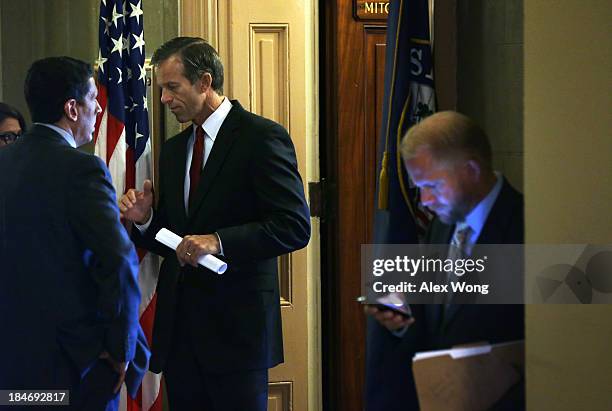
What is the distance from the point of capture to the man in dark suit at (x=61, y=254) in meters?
2.00

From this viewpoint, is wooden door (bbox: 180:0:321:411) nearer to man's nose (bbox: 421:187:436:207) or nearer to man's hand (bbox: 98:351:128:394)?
man's hand (bbox: 98:351:128:394)

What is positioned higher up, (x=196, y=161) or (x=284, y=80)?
(x=284, y=80)

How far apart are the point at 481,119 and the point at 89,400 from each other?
111 centimetres

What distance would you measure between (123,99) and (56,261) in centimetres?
66

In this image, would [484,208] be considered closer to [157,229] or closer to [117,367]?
[117,367]

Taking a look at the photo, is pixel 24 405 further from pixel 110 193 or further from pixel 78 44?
pixel 78 44

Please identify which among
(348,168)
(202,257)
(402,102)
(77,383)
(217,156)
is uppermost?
(402,102)

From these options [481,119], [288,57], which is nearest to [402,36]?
[481,119]

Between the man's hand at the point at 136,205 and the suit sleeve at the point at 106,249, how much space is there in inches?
16.5

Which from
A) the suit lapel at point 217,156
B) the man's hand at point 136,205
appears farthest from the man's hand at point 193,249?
the man's hand at point 136,205

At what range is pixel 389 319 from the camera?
5.22ft

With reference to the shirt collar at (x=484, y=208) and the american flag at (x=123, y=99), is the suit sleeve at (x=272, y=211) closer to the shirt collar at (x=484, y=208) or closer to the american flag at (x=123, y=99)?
the american flag at (x=123, y=99)

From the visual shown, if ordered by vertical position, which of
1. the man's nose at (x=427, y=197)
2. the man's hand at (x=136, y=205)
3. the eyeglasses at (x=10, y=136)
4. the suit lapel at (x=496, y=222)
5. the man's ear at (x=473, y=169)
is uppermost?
the eyeglasses at (x=10, y=136)

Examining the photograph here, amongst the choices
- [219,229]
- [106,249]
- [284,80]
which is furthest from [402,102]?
[284,80]
